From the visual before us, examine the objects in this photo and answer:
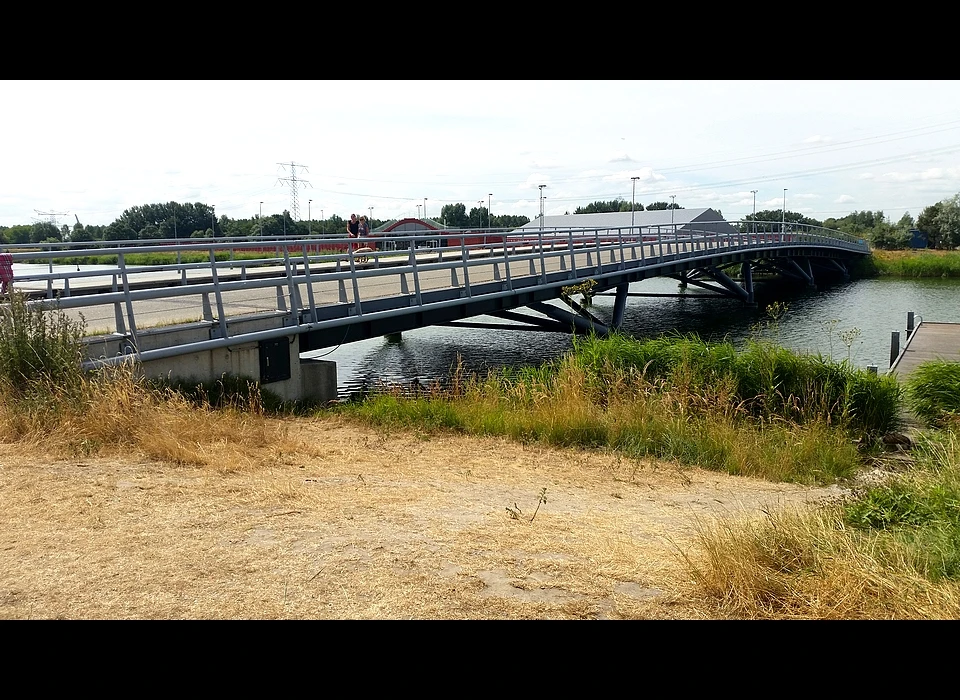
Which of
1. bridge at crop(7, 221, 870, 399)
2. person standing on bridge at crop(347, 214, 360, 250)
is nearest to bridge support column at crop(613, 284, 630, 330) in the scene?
bridge at crop(7, 221, 870, 399)

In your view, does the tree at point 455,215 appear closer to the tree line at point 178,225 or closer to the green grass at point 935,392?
the tree line at point 178,225

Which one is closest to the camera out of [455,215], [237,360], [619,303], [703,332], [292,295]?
[237,360]

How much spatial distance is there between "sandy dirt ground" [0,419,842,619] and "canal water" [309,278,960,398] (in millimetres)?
6673

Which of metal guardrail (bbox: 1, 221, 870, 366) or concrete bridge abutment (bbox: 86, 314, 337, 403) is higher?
metal guardrail (bbox: 1, 221, 870, 366)

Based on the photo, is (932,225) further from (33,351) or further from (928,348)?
(33,351)

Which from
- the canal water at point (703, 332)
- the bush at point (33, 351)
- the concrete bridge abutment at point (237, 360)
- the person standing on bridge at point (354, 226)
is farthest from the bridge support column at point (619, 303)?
the bush at point (33, 351)

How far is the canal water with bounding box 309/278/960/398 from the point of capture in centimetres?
2016

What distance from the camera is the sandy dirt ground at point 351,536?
4086mm

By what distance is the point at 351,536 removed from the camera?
16.8 ft

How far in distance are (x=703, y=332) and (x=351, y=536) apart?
2681 centimetres

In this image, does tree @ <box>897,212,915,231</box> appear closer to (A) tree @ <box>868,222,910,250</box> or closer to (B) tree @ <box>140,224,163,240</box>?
(A) tree @ <box>868,222,910,250</box>

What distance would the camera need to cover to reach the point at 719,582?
417cm

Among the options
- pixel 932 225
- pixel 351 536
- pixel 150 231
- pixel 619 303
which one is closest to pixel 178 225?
pixel 150 231
